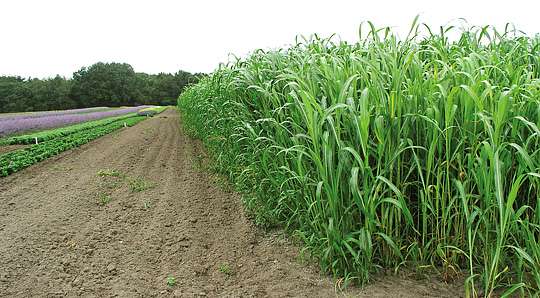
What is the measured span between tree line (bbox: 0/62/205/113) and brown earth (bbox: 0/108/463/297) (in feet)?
151

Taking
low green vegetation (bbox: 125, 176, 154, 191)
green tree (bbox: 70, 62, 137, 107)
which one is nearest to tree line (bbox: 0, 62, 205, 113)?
green tree (bbox: 70, 62, 137, 107)

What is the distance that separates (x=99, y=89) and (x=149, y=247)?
5879 centimetres

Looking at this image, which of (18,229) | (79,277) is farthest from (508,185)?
(18,229)

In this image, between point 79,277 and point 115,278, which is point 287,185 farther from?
point 79,277

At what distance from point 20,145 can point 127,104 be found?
165 feet

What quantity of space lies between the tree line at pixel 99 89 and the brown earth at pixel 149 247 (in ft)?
151

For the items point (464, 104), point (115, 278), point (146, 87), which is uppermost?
point (146, 87)

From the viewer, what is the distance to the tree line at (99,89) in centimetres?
4512

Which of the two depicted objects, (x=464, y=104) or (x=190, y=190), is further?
(x=190, y=190)

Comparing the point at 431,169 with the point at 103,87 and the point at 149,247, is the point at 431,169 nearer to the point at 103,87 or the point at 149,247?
the point at 149,247

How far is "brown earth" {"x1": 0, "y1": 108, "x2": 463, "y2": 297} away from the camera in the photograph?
6.15 feet

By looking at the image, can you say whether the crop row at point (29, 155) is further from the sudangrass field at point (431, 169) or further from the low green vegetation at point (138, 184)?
the sudangrass field at point (431, 169)

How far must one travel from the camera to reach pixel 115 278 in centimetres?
209

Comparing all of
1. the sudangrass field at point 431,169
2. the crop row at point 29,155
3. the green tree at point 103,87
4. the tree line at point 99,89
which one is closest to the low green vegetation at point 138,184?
the crop row at point 29,155
